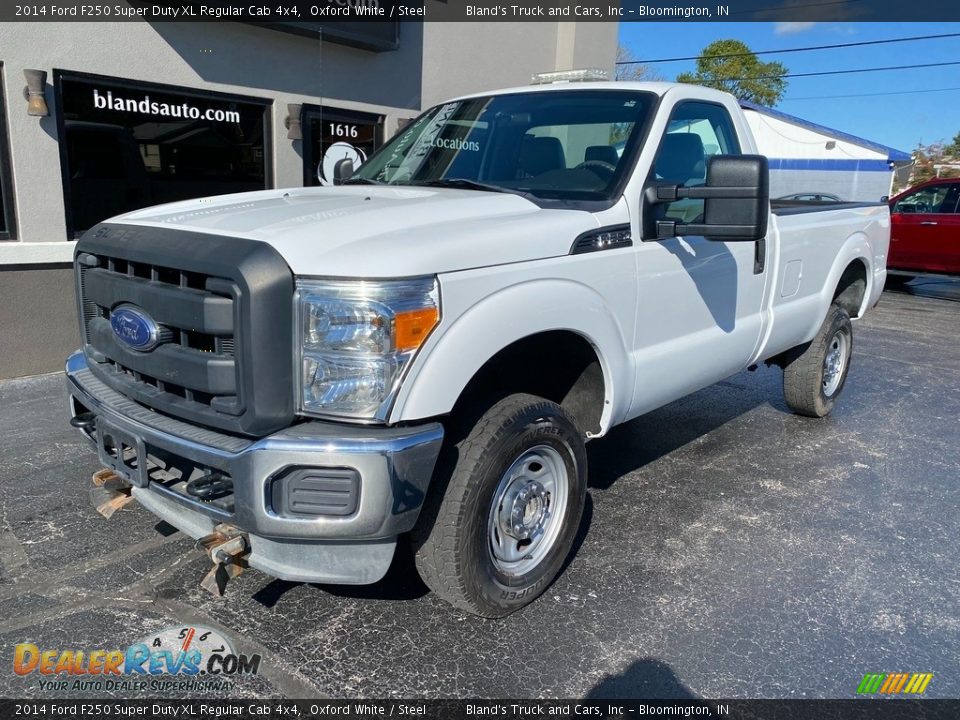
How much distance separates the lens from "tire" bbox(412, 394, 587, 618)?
2.69 metres

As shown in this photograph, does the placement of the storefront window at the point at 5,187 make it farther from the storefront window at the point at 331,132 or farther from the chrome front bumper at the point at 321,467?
the chrome front bumper at the point at 321,467

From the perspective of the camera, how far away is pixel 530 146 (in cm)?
387

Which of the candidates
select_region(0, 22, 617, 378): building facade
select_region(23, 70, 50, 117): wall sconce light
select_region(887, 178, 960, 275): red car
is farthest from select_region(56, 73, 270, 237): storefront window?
select_region(887, 178, 960, 275): red car

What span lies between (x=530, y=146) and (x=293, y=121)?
489 cm

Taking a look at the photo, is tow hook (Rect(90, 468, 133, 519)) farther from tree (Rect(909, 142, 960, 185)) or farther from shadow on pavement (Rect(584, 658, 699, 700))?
tree (Rect(909, 142, 960, 185))

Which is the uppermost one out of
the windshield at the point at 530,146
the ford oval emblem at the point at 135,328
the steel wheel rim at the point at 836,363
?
the windshield at the point at 530,146

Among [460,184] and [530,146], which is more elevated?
[530,146]

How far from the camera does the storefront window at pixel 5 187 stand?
20.2 feet

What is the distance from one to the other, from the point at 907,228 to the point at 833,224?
1023cm

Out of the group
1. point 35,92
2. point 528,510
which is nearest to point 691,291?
point 528,510

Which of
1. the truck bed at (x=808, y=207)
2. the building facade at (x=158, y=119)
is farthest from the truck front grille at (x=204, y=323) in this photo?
the truck bed at (x=808, y=207)

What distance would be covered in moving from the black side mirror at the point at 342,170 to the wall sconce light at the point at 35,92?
316 centimetres

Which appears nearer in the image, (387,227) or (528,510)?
(387,227)

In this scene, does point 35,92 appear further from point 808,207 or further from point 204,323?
point 808,207
